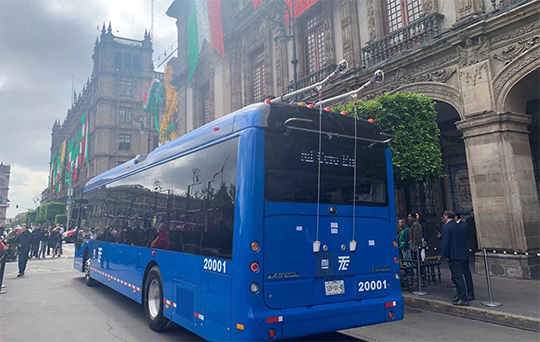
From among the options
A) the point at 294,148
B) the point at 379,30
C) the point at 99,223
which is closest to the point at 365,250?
the point at 294,148

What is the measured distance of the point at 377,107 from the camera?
9.64 metres

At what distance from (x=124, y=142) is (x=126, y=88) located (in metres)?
9.09

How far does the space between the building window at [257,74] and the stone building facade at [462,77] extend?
4.18ft

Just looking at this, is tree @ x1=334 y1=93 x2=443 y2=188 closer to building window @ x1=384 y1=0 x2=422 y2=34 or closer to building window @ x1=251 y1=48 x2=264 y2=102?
building window @ x1=384 y1=0 x2=422 y2=34

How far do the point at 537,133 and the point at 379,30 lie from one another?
6.88 m

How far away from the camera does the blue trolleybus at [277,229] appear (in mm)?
4598

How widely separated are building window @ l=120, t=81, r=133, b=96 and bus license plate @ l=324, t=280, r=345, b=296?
62618 millimetres

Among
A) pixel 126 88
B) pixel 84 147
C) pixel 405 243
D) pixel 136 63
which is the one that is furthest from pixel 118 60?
pixel 405 243

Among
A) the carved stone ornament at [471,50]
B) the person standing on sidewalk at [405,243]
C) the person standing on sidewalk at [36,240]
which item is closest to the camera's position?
the carved stone ornament at [471,50]

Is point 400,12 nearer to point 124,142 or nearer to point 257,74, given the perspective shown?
point 257,74

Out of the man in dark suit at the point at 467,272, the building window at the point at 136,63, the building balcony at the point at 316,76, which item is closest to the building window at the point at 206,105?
the building balcony at the point at 316,76

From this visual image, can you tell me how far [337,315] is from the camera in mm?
4945

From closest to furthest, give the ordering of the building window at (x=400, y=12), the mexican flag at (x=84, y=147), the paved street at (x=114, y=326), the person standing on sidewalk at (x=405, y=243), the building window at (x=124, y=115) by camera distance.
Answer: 1. the paved street at (x=114, y=326)
2. the person standing on sidewalk at (x=405, y=243)
3. the building window at (x=400, y=12)
4. the mexican flag at (x=84, y=147)
5. the building window at (x=124, y=115)

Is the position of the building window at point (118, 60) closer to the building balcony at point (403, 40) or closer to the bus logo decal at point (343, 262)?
the building balcony at point (403, 40)
